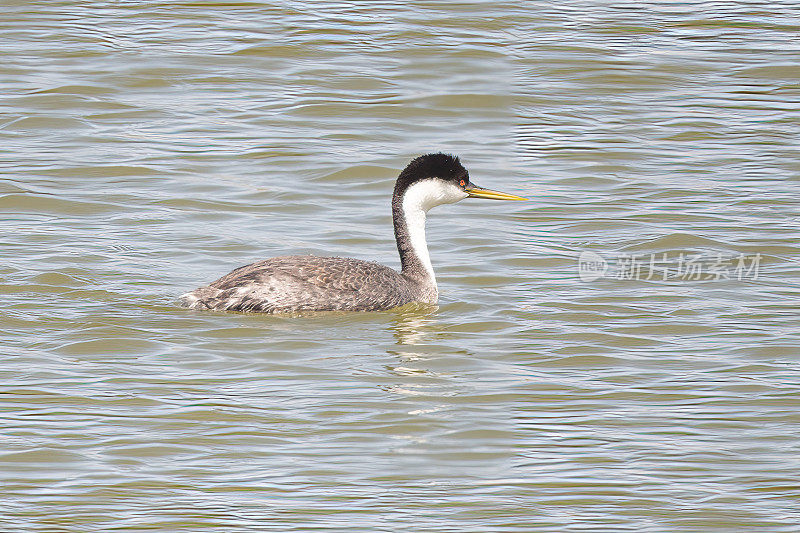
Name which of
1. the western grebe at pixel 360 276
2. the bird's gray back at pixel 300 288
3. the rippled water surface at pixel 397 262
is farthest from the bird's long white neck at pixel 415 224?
the bird's gray back at pixel 300 288

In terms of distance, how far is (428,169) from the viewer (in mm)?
11344

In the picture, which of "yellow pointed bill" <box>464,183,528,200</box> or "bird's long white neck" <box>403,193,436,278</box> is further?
"yellow pointed bill" <box>464,183,528,200</box>

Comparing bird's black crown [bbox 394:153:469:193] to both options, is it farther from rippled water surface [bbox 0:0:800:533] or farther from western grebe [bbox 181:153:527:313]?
rippled water surface [bbox 0:0:800:533]

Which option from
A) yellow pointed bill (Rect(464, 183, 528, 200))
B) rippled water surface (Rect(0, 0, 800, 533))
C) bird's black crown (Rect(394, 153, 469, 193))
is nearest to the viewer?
rippled water surface (Rect(0, 0, 800, 533))

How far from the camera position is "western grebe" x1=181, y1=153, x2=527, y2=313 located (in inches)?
412

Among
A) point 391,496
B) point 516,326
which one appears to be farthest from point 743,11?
point 391,496

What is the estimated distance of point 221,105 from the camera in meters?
16.0

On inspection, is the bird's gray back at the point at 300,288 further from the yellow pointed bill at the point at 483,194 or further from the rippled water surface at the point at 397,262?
the yellow pointed bill at the point at 483,194

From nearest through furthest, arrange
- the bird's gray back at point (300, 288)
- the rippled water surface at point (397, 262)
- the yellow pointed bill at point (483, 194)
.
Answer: the rippled water surface at point (397, 262), the bird's gray back at point (300, 288), the yellow pointed bill at point (483, 194)

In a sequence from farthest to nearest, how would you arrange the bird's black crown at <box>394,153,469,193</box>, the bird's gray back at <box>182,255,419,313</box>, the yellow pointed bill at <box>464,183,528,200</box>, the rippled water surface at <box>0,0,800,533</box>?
the yellow pointed bill at <box>464,183,528,200</box> < the bird's black crown at <box>394,153,469,193</box> < the bird's gray back at <box>182,255,419,313</box> < the rippled water surface at <box>0,0,800,533</box>

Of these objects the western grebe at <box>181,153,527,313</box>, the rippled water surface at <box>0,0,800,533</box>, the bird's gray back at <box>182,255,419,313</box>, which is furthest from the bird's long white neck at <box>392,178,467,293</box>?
the bird's gray back at <box>182,255,419,313</box>

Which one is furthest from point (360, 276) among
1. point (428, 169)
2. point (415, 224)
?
point (428, 169)

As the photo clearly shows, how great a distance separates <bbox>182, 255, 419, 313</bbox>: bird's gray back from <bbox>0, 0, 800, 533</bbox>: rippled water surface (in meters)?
0.13

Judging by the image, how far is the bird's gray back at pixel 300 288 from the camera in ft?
34.3
